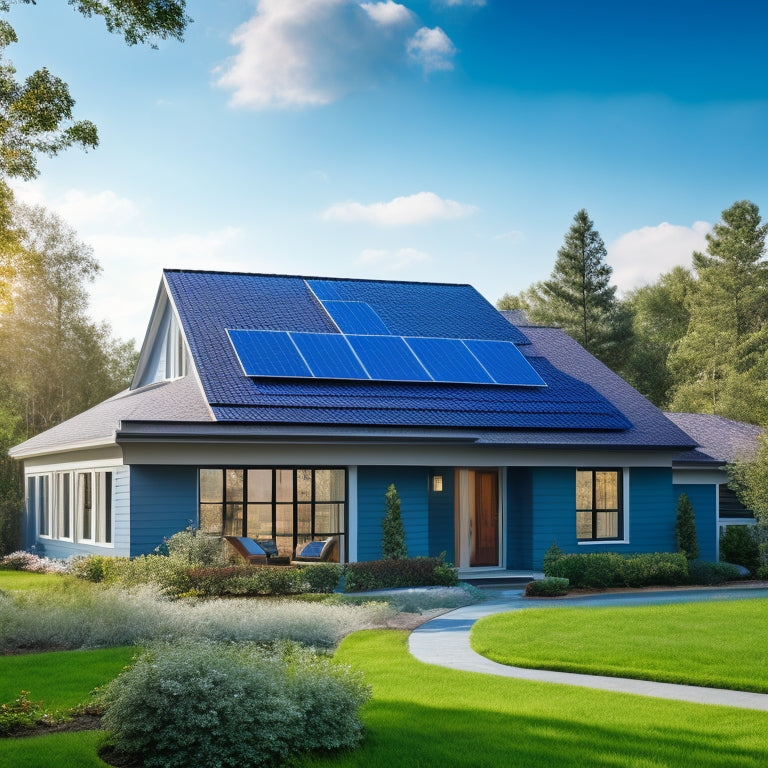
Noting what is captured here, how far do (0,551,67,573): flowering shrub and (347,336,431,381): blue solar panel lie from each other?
8.10m

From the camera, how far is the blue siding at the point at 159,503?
1847 centimetres

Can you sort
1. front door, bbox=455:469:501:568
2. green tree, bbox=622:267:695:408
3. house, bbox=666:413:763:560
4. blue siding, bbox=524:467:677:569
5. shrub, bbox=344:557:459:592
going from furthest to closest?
1. green tree, bbox=622:267:695:408
2. house, bbox=666:413:763:560
3. front door, bbox=455:469:501:568
4. blue siding, bbox=524:467:677:569
5. shrub, bbox=344:557:459:592

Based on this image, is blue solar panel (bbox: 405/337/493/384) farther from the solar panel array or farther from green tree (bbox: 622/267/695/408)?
green tree (bbox: 622/267/695/408)

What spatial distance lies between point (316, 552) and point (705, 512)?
10247mm

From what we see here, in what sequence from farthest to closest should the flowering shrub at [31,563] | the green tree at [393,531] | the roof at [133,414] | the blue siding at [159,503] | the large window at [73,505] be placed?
the flowering shrub at [31,563] → the large window at [73,505] → the green tree at [393,531] → the roof at [133,414] → the blue siding at [159,503]

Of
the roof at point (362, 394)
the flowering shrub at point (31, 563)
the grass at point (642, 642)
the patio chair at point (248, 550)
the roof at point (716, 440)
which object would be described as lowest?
the flowering shrub at point (31, 563)

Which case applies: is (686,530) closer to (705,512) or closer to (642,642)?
(705,512)

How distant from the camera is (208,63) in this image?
1939 cm

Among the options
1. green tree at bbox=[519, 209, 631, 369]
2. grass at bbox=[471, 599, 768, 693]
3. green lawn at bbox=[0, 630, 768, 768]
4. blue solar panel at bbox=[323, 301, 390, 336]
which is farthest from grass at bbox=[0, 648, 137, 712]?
green tree at bbox=[519, 209, 631, 369]

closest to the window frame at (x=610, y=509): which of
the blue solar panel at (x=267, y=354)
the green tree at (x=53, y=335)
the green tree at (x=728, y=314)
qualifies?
the blue solar panel at (x=267, y=354)

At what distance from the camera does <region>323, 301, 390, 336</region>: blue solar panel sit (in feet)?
78.6

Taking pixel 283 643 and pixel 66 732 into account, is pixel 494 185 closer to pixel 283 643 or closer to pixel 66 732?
pixel 283 643

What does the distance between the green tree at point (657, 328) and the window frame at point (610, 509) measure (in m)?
32.5

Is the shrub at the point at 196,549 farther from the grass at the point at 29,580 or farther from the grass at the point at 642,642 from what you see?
the grass at the point at 642,642
